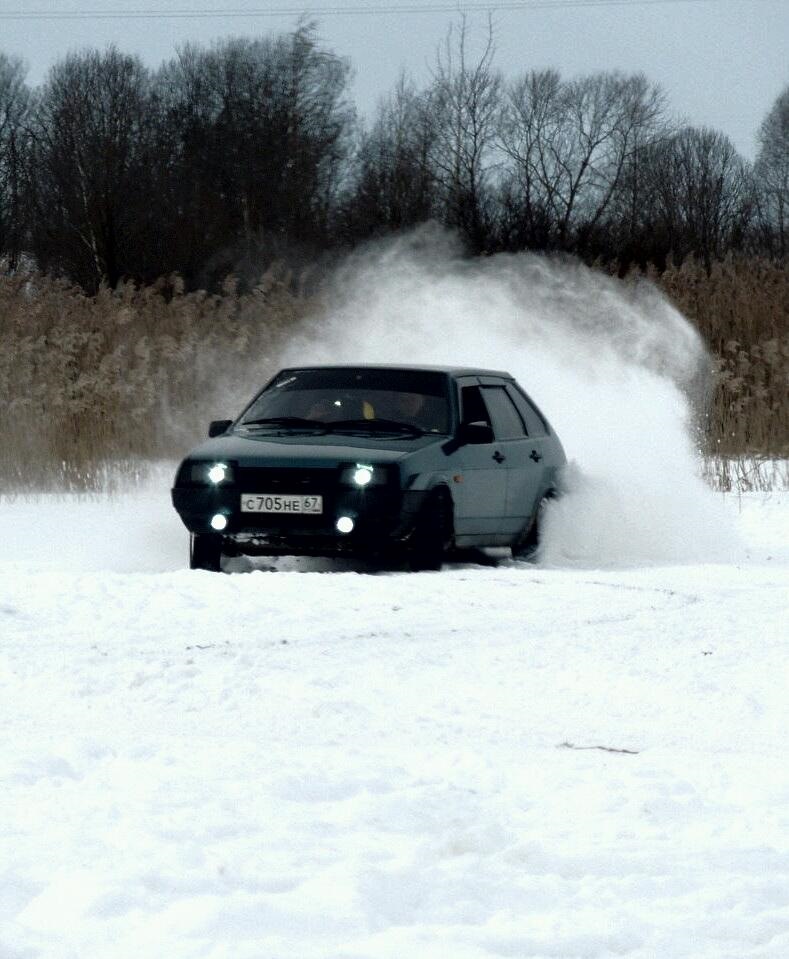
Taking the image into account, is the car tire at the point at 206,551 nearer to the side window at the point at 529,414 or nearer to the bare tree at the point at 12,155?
the side window at the point at 529,414

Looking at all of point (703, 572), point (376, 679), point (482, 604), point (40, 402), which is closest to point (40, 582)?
point (482, 604)

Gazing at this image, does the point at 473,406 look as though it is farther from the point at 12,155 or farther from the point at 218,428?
the point at 12,155

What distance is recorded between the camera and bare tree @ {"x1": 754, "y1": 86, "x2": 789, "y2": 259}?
57.8m

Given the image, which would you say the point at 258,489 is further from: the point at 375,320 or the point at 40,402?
the point at 375,320

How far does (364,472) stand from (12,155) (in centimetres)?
5313

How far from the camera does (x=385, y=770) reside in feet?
16.6

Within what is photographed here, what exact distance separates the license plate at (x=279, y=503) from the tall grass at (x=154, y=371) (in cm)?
596

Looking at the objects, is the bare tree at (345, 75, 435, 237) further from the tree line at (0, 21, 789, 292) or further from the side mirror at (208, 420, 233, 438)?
the side mirror at (208, 420, 233, 438)

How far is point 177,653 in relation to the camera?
7.09 meters

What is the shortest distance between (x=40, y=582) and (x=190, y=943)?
230 inches

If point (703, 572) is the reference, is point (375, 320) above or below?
above

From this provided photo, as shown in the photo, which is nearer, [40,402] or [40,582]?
[40,582]

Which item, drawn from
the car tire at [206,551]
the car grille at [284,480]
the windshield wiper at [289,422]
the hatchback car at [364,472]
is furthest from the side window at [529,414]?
the car tire at [206,551]

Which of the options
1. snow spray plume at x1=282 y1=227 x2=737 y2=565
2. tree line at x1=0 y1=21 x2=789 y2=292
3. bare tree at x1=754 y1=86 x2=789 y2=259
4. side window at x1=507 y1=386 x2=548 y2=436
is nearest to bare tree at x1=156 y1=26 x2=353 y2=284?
tree line at x1=0 y1=21 x2=789 y2=292
